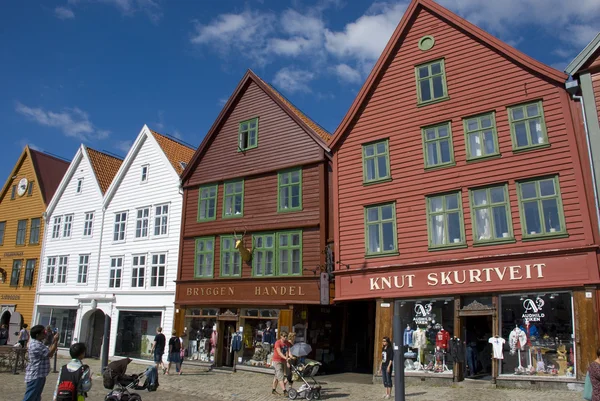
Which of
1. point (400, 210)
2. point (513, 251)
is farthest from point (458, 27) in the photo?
point (513, 251)

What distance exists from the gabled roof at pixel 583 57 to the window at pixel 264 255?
12.9m

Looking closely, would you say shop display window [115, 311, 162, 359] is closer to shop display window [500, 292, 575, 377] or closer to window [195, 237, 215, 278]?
window [195, 237, 215, 278]

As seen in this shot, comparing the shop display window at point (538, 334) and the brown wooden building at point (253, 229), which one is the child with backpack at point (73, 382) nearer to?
the shop display window at point (538, 334)

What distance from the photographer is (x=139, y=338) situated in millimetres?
26188

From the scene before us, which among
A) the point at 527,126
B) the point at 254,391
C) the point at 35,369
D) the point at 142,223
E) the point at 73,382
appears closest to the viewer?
the point at 73,382

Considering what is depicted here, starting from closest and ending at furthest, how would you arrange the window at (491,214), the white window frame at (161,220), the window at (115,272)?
the window at (491,214) → the white window frame at (161,220) → the window at (115,272)

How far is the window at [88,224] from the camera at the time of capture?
3056 cm

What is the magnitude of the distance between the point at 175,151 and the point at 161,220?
178 inches

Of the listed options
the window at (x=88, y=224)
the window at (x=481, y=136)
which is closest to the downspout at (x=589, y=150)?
the window at (x=481, y=136)

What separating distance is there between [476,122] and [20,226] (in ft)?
102

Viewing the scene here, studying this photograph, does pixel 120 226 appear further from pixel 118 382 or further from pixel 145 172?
pixel 118 382

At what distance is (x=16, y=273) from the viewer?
3381 centimetres

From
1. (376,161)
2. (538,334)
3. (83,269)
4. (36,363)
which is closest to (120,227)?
(83,269)

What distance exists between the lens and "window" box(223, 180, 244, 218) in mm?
23828
